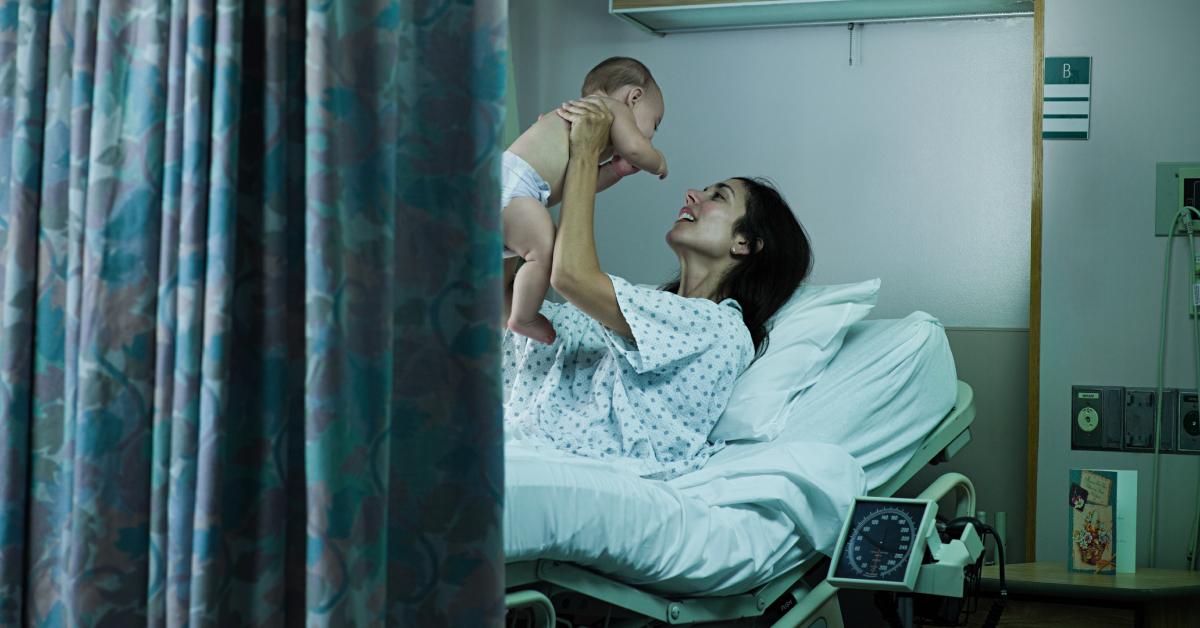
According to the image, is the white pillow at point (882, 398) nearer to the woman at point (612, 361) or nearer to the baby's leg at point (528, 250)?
the woman at point (612, 361)

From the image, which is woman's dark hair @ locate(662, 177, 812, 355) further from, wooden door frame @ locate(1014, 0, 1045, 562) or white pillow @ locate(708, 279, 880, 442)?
wooden door frame @ locate(1014, 0, 1045, 562)

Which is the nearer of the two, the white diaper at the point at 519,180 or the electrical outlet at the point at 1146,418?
the white diaper at the point at 519,180

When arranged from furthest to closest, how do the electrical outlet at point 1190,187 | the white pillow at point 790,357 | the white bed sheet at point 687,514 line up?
1. the electrical outlet at point 1190,187
2. the white pillow at point 790,357
3. the white bed sheet at point 687,514

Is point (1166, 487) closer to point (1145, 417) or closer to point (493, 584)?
point (1145, 417)

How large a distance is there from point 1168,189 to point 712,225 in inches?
45.9

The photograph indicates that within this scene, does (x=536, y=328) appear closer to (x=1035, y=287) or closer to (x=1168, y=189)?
(x=1035, y=287)

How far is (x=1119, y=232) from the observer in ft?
9.77

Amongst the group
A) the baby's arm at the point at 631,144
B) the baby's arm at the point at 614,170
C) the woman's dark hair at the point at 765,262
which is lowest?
the woman's dark hair at the point at 765,262

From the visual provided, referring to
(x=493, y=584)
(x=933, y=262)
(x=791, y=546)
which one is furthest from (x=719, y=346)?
(x=493, y=584)

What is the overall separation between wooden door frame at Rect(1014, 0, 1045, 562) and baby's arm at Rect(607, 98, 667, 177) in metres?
1.11

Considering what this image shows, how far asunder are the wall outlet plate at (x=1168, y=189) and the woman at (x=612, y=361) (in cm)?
108

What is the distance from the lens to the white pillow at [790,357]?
2578 mm

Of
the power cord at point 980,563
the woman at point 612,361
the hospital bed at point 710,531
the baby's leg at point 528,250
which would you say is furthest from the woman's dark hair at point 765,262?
the power cord at point 980,563

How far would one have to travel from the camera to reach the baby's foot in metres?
2.47
